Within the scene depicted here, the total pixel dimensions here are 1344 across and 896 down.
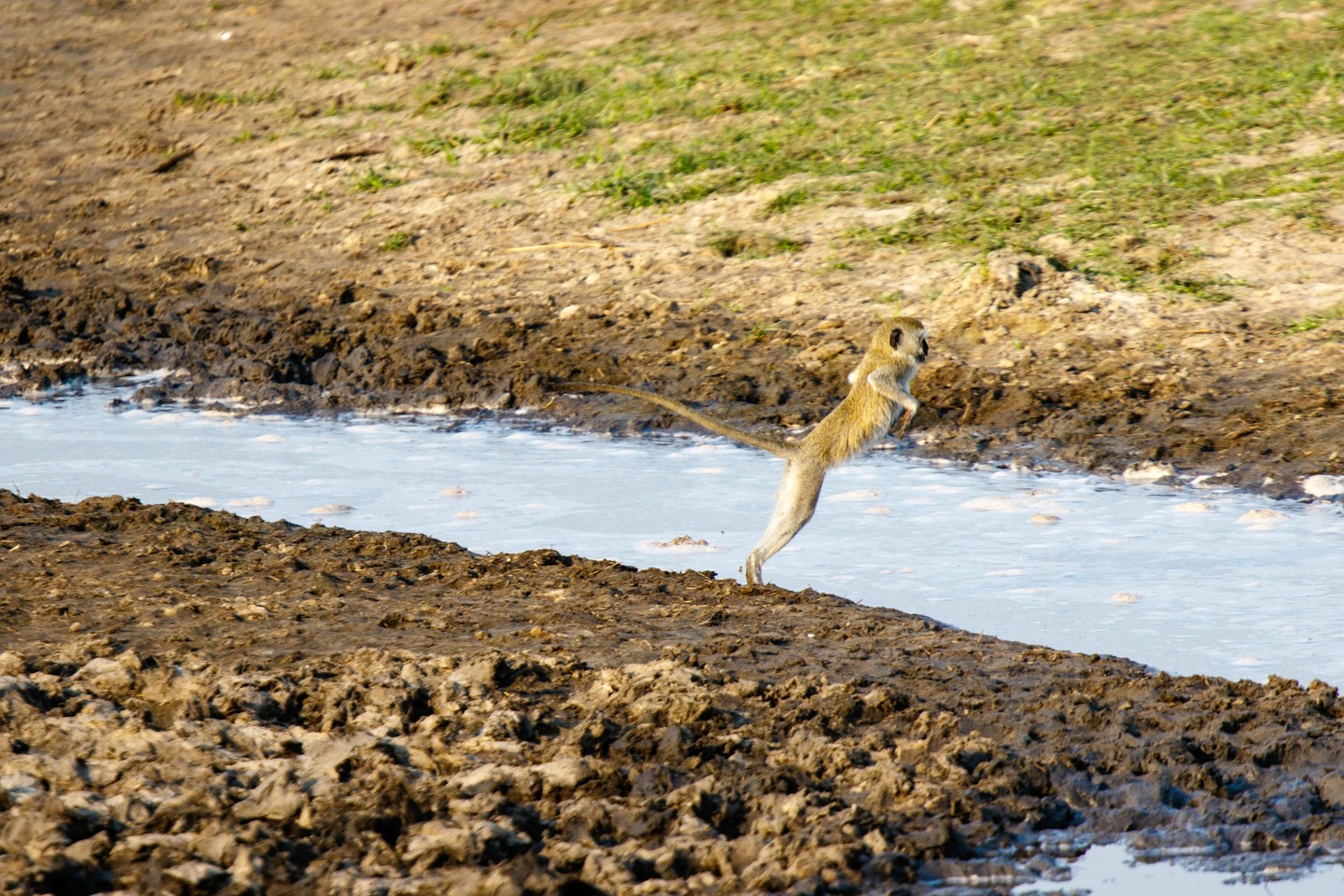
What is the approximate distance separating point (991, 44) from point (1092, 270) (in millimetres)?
4960

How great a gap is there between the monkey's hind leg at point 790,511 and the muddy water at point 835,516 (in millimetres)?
296

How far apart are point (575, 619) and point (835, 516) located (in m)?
2.17

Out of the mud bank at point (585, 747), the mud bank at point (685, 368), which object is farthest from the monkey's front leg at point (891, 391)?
the mud bank at point (685, 368)

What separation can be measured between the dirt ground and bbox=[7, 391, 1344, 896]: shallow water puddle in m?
0.43

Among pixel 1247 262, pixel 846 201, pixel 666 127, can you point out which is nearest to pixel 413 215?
pixel 666 127

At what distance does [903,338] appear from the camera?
704 cm

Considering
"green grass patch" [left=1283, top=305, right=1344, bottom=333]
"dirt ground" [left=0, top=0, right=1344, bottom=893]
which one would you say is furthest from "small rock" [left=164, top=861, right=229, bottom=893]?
"green grass patch" [left=1283, top=305, right=1344, bottom=333]

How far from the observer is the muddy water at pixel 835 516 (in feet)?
19.7

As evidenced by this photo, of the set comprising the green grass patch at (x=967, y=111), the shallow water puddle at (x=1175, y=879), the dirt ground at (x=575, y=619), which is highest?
the green grass patch at (x=967, y=111)

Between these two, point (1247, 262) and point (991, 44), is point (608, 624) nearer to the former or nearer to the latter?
point (1247, 262)

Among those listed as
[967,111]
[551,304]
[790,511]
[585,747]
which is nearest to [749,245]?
[551,304]

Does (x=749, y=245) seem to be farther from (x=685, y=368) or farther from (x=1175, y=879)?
(x=1175, y=879)

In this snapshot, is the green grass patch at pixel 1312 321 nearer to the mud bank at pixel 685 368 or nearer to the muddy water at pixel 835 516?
the mud bank at pixel 685 368

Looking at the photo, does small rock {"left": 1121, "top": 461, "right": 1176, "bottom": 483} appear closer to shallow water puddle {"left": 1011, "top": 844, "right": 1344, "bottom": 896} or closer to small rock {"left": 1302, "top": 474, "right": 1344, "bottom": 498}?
small rock {"left": 1302, "top": 474, "right": 1344, "bottom": 498}
